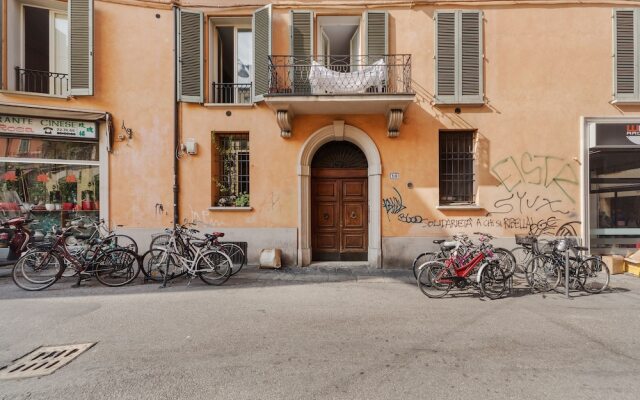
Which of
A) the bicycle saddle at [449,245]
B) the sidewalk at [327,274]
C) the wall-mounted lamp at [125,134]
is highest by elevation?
the wall-mounted lamp at [125,134]

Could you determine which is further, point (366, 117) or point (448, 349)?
point (366, 117)

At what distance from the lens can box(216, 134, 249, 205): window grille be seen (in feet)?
27.9

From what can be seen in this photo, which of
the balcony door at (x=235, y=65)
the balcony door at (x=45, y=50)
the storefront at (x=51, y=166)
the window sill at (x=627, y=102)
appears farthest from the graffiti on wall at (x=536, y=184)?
the balcony door at (x=45, y=50)

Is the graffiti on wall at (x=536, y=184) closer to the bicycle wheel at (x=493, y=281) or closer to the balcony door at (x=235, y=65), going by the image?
the bicycle wheel at (x=493, y=281)

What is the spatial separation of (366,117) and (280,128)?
7.46 ft

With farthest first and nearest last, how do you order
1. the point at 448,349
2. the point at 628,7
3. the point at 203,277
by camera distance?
the point at 628,7, the point at 203,277, the point at 448,349

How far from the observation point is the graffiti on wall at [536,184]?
790 centimetres

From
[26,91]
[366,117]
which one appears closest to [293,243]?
[366,117]

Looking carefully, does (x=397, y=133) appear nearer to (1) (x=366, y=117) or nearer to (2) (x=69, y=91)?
(1) (x=366, y=117)

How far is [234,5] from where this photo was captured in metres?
8.30

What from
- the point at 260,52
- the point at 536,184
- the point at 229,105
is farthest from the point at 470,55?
the point at 229,105

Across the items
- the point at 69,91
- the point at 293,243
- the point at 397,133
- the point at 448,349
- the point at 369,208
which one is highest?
the point at 69,91

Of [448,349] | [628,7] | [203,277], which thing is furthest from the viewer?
[628,7]

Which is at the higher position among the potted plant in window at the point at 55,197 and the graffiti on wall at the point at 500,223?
the potted plant in window at the point at 55,197
